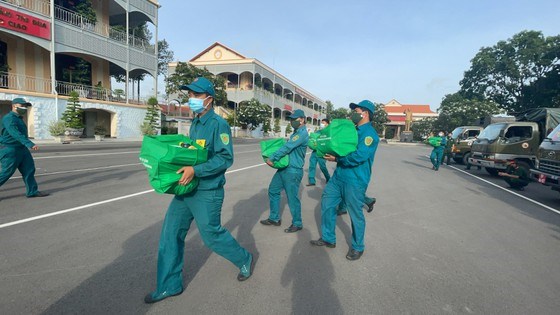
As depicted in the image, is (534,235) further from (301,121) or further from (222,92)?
(222,92)

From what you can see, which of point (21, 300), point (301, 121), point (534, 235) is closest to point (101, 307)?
point (21, 300)

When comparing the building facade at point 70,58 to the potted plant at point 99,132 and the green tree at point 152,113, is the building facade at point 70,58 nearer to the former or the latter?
the green tree at point 152,113

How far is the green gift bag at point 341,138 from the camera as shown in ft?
11.1

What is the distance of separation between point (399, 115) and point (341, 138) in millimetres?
73726

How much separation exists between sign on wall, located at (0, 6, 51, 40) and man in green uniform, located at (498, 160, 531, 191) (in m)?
24.3

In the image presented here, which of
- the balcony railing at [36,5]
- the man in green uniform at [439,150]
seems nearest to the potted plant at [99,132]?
the balcony railing at [36,5]

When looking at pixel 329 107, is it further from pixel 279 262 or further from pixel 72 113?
pixel 279 262

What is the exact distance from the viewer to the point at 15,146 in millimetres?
5129

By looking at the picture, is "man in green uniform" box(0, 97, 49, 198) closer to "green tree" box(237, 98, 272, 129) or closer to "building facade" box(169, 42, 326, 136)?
"green tree" box(237, 98, 272, 129)

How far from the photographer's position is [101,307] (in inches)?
93.0

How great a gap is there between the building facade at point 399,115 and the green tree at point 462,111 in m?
11.9

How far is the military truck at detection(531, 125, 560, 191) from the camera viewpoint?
672cm

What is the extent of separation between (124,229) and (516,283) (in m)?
4.83

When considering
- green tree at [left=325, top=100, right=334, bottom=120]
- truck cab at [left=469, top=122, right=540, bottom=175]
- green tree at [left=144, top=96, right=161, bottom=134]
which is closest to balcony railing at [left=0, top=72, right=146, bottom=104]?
green tree at [left=144, top=96, right=161, bottom=134]
